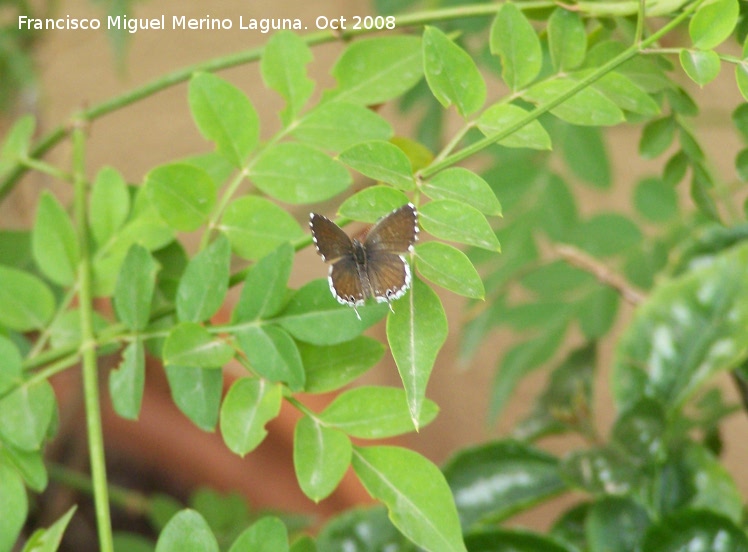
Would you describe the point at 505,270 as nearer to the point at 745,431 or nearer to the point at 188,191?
the point at 188,191

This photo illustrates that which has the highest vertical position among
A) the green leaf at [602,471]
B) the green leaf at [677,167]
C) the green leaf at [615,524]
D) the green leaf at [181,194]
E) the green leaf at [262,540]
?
the green leaf at [181,194]

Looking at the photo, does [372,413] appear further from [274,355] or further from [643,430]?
[643,430]

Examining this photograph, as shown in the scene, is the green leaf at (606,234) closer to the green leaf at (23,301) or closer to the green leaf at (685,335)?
the green leaf at (685,335)

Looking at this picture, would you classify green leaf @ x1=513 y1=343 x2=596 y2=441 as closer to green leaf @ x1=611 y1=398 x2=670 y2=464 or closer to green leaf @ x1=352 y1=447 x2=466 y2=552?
green leaf @ x1=611 y1=398 x2=670 y2=464

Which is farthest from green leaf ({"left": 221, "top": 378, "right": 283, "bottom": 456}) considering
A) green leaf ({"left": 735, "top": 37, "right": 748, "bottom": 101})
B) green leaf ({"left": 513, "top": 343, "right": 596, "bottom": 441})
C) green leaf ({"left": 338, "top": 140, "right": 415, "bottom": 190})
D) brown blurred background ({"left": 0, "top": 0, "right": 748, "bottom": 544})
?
brown blurred background ({"left": 0, "top": 0, "right": 748, "bottom": 544})

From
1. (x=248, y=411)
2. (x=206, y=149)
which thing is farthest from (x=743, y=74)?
(x=206, y=149)

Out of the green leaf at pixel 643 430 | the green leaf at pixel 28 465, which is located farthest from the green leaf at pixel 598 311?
the green leaf at pixel 28 465
